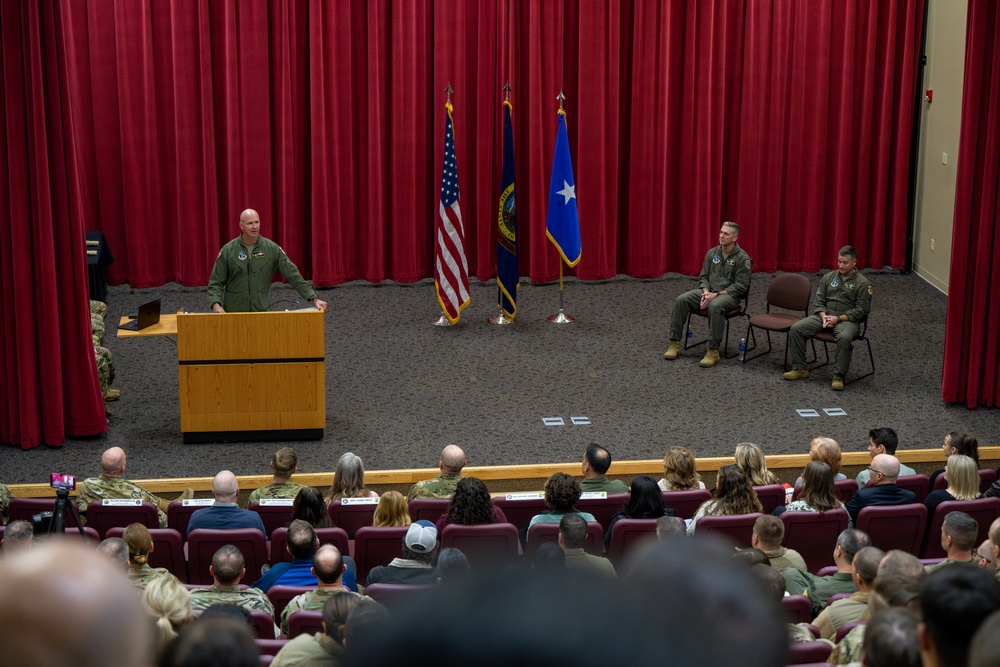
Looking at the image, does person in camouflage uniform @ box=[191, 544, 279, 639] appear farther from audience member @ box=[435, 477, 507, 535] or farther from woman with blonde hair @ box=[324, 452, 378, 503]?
woman with blonde hair @ box=[324, 452, 378, 503]

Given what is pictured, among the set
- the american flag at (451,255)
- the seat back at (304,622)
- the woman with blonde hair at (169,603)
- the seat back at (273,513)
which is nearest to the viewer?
the woman with blonde hair at (169,603)

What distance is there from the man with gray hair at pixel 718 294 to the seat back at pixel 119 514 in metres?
4.83

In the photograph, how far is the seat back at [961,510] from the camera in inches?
220

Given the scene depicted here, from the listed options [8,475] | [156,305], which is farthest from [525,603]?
[156,305]

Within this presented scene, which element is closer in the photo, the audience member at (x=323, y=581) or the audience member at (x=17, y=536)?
the audience member at (x=323, y=581)

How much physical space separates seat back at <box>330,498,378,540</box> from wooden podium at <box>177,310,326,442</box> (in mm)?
1726

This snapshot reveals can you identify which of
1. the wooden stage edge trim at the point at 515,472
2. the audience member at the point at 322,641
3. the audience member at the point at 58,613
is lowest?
the wooden stage edge trim at the point at 515,472

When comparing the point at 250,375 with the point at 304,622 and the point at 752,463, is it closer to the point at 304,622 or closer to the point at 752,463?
the point at 752,463

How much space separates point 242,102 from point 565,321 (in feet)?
12.5

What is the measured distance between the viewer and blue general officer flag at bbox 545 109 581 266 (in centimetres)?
1056

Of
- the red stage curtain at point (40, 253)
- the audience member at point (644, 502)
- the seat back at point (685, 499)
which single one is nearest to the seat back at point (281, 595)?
the audience member at point (644, 502)

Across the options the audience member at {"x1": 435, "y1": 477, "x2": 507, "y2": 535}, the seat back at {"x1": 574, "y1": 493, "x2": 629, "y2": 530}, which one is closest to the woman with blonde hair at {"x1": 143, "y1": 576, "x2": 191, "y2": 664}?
the audience member at {"x1": 435, "y1": 477, "x2": 507, "y2": 535}

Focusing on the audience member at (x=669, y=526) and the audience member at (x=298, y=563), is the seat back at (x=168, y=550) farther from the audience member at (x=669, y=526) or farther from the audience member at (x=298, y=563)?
the audience member at (x=669, y=526)

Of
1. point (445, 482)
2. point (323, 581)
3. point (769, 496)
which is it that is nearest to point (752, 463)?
point (769, 496)
